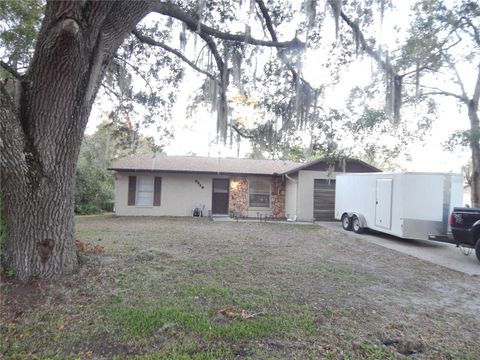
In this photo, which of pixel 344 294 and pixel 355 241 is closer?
pixel 344 294

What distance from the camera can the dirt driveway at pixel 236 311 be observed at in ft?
8.76

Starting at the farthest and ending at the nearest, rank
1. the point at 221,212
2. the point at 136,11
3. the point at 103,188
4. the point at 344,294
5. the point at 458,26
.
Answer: the point at 103,188, the point at 221,212, the point at 458,26, the point at 344,294, the point at 136,11

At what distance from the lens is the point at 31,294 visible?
3.40m

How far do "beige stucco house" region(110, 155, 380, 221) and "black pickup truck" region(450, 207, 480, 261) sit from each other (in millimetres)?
6896

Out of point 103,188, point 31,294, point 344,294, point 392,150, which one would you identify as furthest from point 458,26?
point 103,188

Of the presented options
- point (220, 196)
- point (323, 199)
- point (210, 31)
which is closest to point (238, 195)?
point (220, 196)

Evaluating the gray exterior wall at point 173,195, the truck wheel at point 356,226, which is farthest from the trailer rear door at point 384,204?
the gray exterior wall at point 173,195

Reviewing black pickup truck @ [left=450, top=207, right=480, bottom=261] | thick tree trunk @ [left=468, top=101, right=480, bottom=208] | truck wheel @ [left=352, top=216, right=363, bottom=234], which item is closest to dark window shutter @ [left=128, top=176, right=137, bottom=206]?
truck wheel @ [left=352, top=216, right=363, bottom=234]

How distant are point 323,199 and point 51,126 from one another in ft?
41.3

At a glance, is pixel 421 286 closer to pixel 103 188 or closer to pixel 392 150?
pixel 392 150

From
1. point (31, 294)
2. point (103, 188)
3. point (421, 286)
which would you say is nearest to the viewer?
point (31, 294)

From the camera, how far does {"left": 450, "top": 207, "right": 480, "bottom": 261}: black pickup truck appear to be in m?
6.48

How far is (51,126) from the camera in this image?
3492 mm

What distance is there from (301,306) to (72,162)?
3.49m
